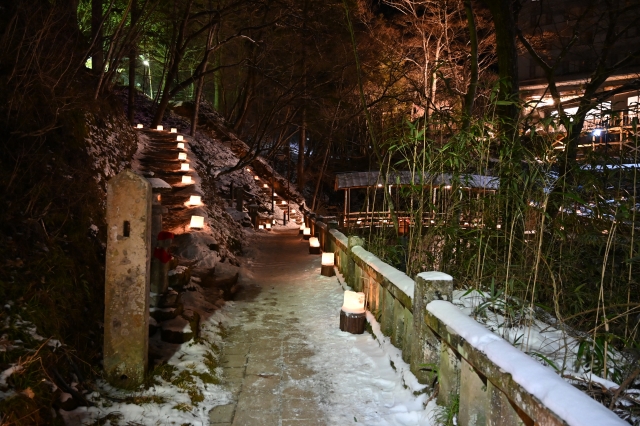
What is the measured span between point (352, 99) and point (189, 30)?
8177mm

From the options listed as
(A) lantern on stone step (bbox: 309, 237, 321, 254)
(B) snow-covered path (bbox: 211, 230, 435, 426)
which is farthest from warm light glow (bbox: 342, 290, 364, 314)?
(A) lantern on stone step (bbox: 309, 237, 321, 254)

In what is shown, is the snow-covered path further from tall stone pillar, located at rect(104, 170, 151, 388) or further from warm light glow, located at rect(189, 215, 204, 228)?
warm light glow, located at rect(189, 215, 204, 228)

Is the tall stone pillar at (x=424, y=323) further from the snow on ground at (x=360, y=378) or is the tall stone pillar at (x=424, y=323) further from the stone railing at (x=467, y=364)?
the snow on ground at (x=360, y=378)

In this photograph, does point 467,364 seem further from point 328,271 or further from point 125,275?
point 328,271

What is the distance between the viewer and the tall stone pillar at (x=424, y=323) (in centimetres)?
357

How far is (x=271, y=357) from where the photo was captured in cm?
511

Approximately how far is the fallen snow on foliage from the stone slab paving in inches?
65.1

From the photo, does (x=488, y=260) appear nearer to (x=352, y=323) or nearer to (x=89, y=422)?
(x=352, y=323)

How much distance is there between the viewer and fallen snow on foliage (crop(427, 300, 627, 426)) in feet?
5.64

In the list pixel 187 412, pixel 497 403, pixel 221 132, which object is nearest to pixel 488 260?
pixel 497 403

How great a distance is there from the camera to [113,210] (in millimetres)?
4020

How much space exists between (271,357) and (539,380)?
11.7 ft

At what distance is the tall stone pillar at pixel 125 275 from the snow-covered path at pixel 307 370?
0.98 m

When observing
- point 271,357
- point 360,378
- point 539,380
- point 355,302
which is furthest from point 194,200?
point 539,380
